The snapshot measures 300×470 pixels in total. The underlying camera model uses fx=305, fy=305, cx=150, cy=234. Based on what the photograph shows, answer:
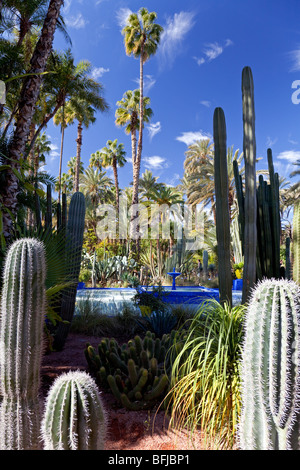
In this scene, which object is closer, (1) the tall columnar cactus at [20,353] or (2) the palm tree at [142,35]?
(1) the tall columnar cactus at [20,353]

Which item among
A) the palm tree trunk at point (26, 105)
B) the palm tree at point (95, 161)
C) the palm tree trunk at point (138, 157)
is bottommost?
the palm tree trunk at point (26, 105)

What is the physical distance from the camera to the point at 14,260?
2209 millimetres

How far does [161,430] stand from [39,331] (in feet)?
5.27

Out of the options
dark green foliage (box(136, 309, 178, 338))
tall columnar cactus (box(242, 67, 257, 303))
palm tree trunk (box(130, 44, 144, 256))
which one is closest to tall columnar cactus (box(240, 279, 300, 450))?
tall columnar cactus (box(242, 67, 257, 303))

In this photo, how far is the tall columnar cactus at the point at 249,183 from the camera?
12.7ft

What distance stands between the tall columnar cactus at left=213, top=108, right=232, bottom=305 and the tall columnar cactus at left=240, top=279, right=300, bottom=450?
2220mm

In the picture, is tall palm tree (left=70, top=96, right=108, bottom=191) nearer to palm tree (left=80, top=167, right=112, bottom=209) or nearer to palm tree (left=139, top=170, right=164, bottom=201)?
palm tree (left=139, top=170, right=164, bottom=201)

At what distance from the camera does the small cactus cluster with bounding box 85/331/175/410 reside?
3.13 metres

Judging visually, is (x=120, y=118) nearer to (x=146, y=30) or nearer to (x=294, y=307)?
(x=146, y=30)

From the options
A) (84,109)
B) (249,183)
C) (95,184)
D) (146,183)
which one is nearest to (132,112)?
(84,109)

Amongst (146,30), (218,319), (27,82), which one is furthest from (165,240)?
(218,319)

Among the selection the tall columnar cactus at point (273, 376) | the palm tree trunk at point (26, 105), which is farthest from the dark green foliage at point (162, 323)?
the tall columnar cactus at point (273, 376)

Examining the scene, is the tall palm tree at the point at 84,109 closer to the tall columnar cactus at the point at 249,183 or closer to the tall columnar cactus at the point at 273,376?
the tall columnar cactus at the point at 249,183

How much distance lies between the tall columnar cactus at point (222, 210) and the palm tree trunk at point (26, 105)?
3111 millimetres
